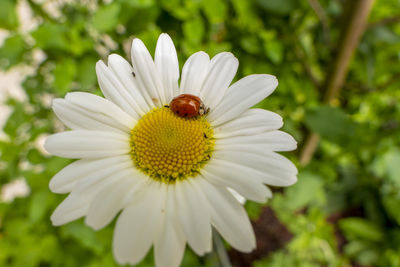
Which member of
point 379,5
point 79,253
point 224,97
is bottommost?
point 79,253

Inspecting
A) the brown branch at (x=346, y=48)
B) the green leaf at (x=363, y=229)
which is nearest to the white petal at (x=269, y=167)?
the brown branch at (x=346, y=48)

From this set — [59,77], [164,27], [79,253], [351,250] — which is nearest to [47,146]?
[59,77]

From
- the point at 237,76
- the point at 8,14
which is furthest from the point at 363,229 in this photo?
the point at 8,14

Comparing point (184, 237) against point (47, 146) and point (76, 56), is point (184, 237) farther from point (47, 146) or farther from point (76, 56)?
point (76, 56)

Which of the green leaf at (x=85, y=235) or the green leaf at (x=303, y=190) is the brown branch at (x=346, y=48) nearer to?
the green leaf at (x=303, y=190)

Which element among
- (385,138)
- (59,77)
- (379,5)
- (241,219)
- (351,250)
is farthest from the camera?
(351,250)

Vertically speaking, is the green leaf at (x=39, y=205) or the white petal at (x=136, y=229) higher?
the white petal at (x=136, y=229)

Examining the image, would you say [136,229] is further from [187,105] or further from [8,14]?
[8,14]

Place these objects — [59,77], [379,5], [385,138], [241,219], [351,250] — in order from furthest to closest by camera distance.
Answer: [351,250] → [379,5] → [385,138] → [59,77] → [241,219]
